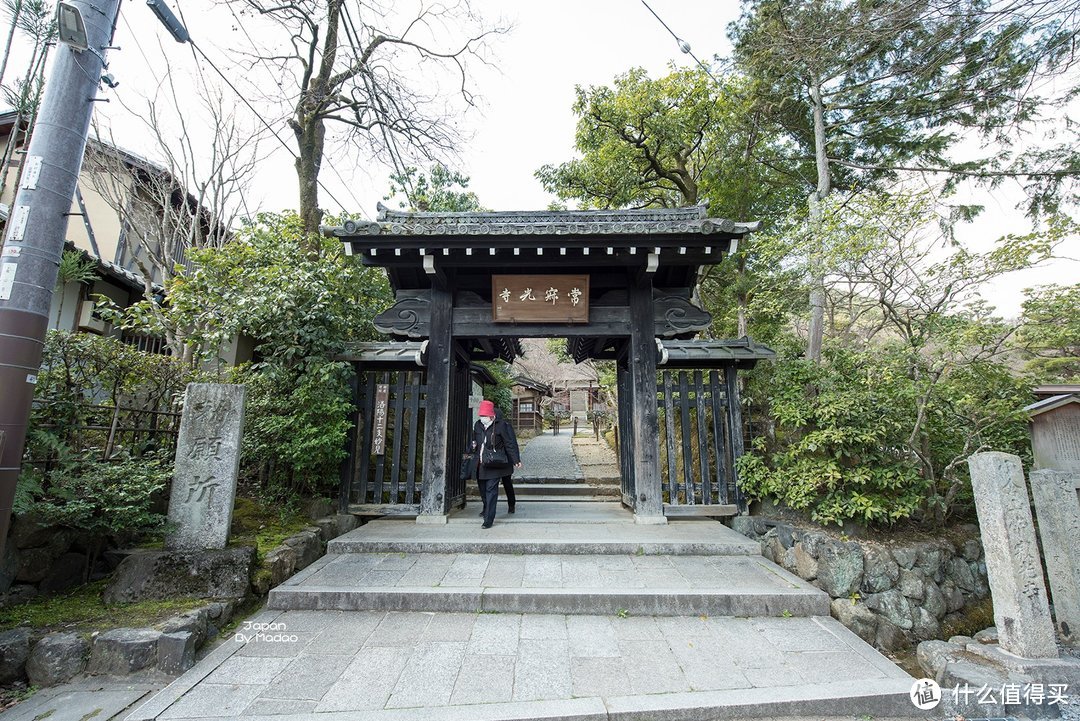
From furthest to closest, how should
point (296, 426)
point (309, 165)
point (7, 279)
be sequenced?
point (309, 165) → point (296, 426) → point (7, 279)

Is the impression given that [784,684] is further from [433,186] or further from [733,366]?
[433,186]

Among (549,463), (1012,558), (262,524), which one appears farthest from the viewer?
(549,463)

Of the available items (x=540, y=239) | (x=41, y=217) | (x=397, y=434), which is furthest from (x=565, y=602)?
(x=41, y=217)

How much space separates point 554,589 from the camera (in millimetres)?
4527

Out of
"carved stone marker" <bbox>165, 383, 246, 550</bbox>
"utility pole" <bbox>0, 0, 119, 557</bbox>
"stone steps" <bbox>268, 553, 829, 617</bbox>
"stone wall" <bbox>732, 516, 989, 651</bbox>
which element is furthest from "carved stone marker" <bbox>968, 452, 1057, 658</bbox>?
"utility pole" <bbox>0, 0, 119, 557</bbox>

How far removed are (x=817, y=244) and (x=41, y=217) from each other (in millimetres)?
8026

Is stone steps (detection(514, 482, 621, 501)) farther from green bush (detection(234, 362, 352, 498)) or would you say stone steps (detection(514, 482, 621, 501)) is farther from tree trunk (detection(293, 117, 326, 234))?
tree trunk (detection(293, 117, 326, 234))

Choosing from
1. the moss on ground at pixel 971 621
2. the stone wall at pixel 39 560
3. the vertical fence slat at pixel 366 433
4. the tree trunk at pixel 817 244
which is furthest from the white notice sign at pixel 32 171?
the moss on ground at pixel 971 621

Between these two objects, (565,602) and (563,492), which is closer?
(565,602)

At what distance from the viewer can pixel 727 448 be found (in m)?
7.07

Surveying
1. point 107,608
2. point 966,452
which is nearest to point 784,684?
point 966,452

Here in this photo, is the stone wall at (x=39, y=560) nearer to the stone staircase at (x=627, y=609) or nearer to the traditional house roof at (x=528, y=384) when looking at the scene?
the stone staircase at (x=627, y=609)

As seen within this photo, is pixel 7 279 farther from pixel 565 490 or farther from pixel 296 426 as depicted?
pixel 565 490

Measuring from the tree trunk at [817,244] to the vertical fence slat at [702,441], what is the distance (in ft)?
6.17
